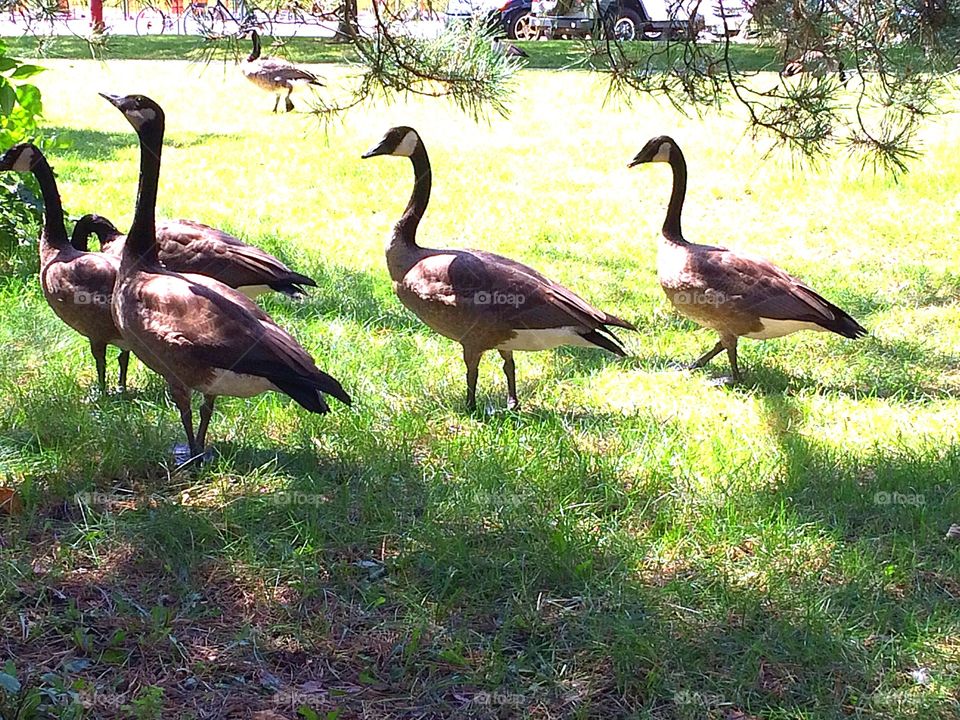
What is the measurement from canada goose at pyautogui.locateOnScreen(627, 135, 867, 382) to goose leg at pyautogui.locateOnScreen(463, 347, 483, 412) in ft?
4.55

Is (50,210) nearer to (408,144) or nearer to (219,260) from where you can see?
(219,260)

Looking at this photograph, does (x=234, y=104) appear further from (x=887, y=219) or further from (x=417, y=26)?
(x=417, y=26)

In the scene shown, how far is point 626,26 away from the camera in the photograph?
→ 16.0ft

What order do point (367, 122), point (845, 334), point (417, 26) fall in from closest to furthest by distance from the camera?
point (417, 26) < point (845, 334) < point (367, 122)

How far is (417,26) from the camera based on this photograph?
15.3 ft

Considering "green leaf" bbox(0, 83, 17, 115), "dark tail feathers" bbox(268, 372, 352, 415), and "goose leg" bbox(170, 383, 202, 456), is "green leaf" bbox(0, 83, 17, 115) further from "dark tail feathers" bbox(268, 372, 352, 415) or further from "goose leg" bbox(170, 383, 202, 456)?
"dark tail feathers" bbox(268, 372, 352, 415)

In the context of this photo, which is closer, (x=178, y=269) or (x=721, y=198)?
(x=178, y=269)

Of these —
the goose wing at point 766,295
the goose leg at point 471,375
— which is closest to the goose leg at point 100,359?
the goose leg at point 471,375

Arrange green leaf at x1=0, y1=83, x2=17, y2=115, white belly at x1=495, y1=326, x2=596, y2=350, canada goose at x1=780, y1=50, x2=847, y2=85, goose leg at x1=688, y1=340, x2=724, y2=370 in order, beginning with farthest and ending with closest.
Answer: green leaf at x1=0, y1=83, x2=17, y2=115, goose leg at x1=688, y1=340, x2=724, y2=370, white belly at x1=495, y1=326, x2=596, y2=350, canada goose at x1=780, y1=50, x2=847, y2=85

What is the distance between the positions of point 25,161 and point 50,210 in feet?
1.31

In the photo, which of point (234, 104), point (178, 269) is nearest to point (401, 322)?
point (178, 269)

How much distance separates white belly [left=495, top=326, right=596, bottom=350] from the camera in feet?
16.7

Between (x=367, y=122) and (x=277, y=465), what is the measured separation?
32.2ft

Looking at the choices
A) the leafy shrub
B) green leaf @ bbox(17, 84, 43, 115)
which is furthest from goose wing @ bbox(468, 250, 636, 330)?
green leaf @ bbox(17, 84, 43, 115)
